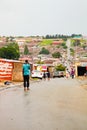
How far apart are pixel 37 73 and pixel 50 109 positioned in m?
57.8

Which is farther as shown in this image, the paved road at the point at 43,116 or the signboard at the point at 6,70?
the signboard at the point at 6,70

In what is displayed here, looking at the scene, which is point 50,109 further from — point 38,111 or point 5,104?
point 5,104

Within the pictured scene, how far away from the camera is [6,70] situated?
45719 millimetres

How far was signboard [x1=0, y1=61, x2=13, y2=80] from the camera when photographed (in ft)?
145

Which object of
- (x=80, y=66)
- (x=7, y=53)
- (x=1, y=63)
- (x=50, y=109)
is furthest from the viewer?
A: (x=80, y=66)

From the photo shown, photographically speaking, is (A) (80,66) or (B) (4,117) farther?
(A) (80,66)

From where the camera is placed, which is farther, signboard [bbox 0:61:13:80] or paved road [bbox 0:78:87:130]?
signboard [bbox 0:61:13:80]

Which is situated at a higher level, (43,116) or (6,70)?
(6,70)

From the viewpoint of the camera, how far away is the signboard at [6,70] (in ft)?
145

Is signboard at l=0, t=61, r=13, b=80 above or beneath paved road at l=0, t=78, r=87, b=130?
above

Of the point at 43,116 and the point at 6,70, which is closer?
the point at 43,116

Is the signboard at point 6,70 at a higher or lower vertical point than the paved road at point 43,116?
higher

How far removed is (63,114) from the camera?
14.2 meters

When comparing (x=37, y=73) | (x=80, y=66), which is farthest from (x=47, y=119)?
(x=80, y=66)
